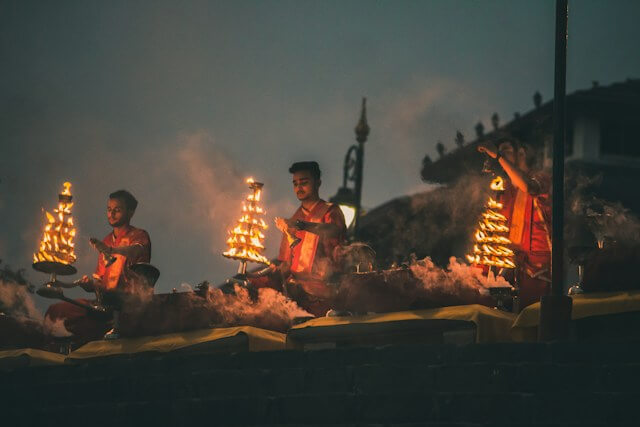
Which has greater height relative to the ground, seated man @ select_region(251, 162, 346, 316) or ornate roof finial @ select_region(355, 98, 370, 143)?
ornate roof finial @ select_region(355, 98, 370, 143)

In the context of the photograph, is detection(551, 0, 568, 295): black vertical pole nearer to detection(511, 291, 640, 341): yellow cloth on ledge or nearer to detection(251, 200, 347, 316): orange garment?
detection(511, 291, 640, 341): yellow cloth on ledge

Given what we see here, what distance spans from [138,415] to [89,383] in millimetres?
1051

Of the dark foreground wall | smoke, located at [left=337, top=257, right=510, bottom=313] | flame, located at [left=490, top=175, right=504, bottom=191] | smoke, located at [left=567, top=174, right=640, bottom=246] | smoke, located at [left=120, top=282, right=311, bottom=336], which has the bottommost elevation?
the dark foreground wall

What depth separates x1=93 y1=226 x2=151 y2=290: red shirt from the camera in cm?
1828

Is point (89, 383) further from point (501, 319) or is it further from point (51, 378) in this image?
point (501, 319)

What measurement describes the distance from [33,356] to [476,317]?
6.72 meters

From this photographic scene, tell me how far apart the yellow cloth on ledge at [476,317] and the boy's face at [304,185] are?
3.15 m

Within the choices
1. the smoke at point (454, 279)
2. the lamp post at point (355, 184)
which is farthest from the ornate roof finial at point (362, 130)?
the smoke at point (454, 279)

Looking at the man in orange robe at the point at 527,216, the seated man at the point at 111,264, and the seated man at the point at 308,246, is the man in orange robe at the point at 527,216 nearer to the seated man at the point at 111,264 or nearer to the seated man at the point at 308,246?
the seated man at the point at 308,246

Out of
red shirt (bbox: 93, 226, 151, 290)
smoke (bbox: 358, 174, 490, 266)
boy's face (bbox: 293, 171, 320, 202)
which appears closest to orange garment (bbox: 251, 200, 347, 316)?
boy's face (bbox: 293, 171, 320, 202)

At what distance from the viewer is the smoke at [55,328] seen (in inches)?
723

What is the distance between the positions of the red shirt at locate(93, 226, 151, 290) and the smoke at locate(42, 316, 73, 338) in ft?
2.84

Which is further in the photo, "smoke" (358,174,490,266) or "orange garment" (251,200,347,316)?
A: "smoke" (358,174,490,266)

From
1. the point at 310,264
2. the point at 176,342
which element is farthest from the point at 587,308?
the point at 176,342
